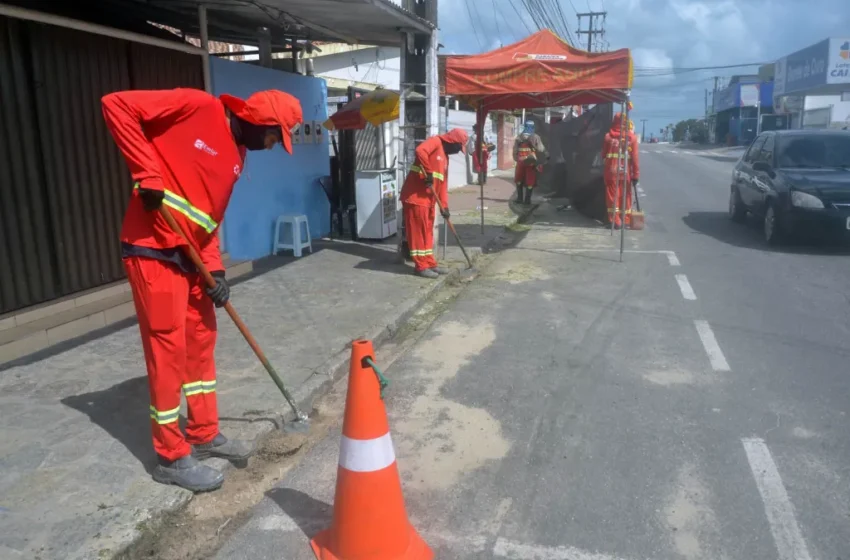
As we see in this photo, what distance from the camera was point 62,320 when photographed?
5.95 metres

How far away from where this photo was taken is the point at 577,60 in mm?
9289

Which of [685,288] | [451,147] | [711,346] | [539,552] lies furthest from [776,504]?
[451,147]

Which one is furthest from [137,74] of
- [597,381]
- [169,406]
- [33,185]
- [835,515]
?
[835,515]

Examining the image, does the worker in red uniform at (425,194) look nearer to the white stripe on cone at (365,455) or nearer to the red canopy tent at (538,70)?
the red canopy tent at (538,70)

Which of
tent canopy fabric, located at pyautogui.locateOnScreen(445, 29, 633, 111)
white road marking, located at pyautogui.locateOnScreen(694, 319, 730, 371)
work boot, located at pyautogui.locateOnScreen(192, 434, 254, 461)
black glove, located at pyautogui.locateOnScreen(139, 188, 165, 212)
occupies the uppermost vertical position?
tent canopy fabric, located at pyautogui.locateOnScreen(445, 29, 633, 111)

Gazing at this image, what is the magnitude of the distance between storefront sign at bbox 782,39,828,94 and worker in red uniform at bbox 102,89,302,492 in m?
42.1

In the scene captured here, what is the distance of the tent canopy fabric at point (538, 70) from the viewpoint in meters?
9.21

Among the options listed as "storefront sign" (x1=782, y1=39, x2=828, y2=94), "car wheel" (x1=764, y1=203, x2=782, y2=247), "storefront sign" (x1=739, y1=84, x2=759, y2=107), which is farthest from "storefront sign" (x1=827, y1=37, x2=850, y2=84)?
"car wheel" (x1=764, y1=203, x2=782, y2=247)

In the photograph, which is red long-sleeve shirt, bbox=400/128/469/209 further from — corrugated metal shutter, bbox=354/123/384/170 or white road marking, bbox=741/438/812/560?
white road marking, bbox=741/438/812/560

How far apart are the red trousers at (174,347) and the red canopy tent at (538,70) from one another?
660 centimetres

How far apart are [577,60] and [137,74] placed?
5415 millimetres

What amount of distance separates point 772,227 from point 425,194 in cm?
549

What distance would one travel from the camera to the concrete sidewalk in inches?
132

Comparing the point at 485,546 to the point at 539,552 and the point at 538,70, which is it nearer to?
the point at 539,552
